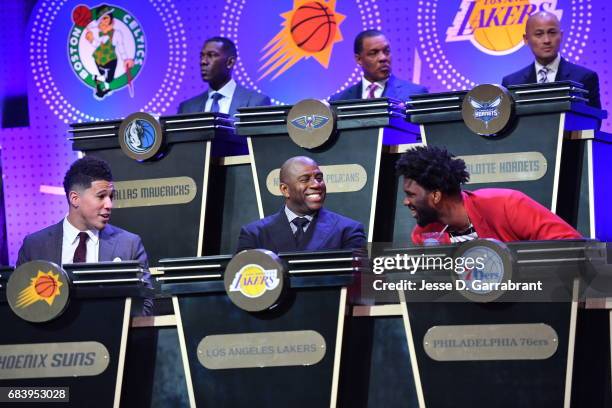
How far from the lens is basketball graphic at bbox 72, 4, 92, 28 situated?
6613 millimetres

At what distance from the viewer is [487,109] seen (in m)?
3.69

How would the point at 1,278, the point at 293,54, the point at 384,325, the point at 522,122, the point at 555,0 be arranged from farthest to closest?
the point at 293,54, the point at 555,0, the point at 522,122, the point at 1,278, the point at 384,325

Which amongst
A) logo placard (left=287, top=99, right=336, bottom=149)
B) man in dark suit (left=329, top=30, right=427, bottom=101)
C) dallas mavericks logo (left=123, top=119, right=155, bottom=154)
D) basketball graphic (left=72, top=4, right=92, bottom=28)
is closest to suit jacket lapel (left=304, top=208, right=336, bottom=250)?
logo placard (left=287, top=99, right=336, bottom=149)

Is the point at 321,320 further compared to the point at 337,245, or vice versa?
the point at 337,245

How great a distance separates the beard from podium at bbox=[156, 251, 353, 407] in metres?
0.48

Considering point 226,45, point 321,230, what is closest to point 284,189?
point 321,230

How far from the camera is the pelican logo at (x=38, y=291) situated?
10.9 feet

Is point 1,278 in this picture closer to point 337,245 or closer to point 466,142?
point 337,245

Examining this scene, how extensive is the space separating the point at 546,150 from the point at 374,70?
1949 millimetres

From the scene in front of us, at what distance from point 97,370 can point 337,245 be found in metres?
0.94

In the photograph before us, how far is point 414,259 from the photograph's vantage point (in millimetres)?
3070

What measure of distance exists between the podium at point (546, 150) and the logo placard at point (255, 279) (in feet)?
3.07

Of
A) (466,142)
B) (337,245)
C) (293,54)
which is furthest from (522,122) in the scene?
(293,54)

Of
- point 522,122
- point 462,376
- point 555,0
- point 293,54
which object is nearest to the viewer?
point 462,376
